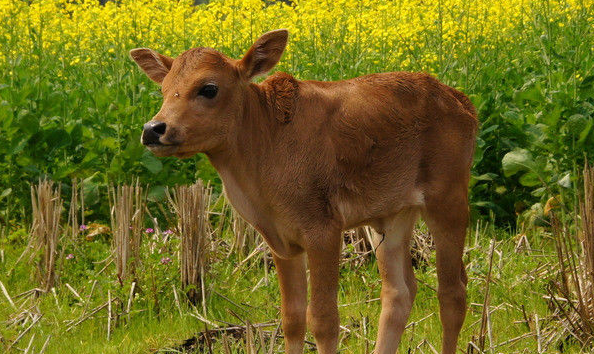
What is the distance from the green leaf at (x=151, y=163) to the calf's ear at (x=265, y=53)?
327cm

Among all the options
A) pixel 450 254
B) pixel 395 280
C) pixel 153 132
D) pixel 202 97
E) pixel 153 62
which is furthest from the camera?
pixel 395 280

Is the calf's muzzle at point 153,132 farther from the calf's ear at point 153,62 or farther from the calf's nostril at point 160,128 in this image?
the calf's ear at point 153,62

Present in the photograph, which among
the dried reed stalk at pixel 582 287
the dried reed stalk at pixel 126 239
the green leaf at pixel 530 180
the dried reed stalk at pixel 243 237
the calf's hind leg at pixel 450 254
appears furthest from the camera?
the green leaf at pixel 530 180

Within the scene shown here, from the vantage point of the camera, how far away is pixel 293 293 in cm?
496

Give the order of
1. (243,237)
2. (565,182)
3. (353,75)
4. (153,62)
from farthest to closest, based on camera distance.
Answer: (353,75)
(565,182)
(243,237)
(153,62)

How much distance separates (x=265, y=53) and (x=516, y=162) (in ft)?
12.4

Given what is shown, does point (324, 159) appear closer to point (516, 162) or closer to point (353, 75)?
point (516, 162)

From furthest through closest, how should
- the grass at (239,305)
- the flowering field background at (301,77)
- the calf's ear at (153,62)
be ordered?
1. the flowering field background at (301,77)
2. the grass at (239,305)
3. the calf's ear at (153,62)

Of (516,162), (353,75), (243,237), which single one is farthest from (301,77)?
(243,237)

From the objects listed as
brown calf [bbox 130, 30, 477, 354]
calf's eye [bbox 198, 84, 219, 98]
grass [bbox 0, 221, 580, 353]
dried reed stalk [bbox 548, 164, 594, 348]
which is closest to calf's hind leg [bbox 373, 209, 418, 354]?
brown calf [bbox 130, 30, 477, 354]

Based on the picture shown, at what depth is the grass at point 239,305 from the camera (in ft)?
19.1

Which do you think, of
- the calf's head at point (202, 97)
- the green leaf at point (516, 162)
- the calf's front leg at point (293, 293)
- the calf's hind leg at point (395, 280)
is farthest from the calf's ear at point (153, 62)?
the green leaf at point (516, 162)

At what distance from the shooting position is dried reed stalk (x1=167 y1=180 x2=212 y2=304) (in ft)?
20.8

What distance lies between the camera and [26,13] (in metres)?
9.88
